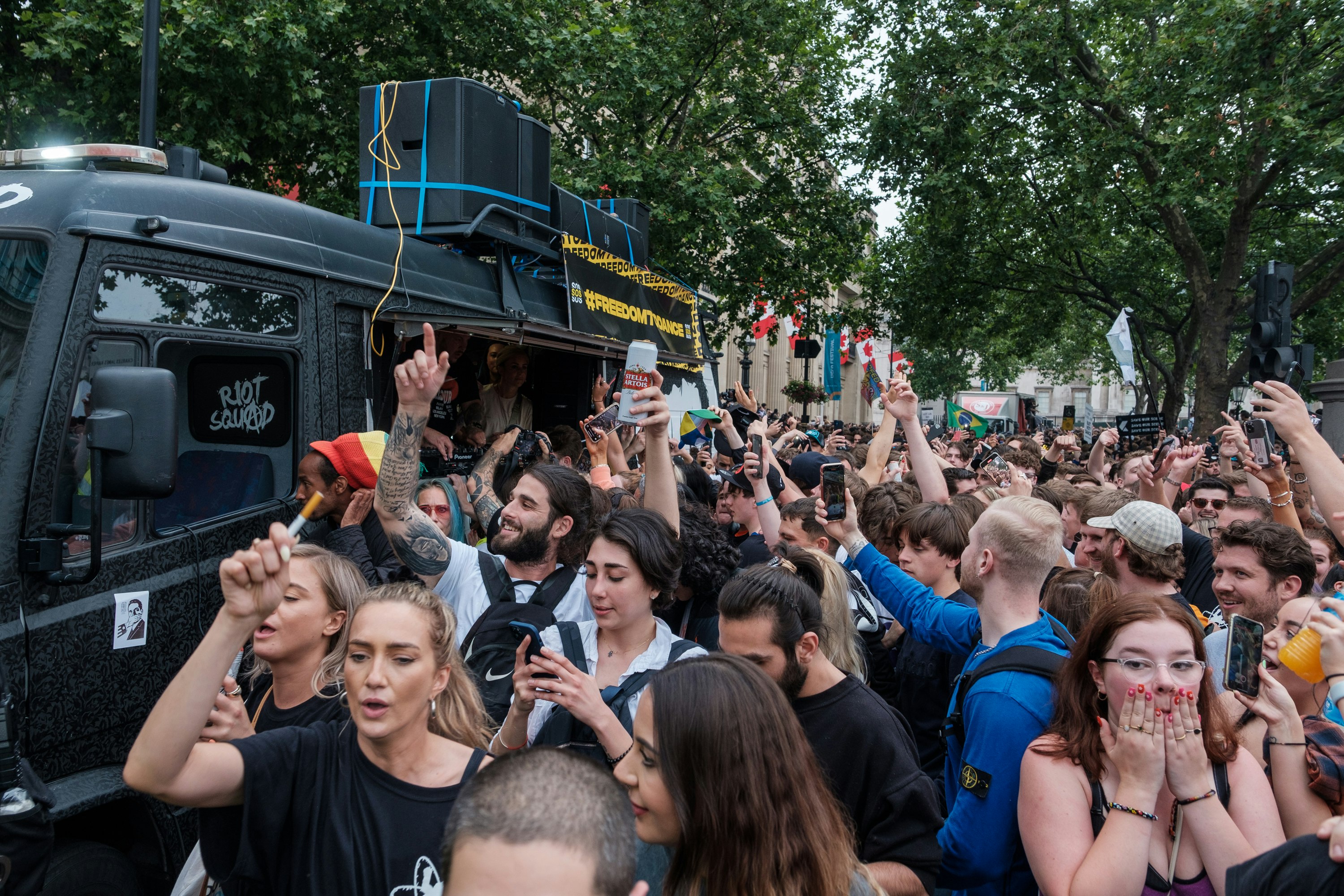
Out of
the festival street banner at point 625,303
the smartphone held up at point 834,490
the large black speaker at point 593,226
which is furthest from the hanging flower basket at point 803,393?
the smartphone held up at point 834,490

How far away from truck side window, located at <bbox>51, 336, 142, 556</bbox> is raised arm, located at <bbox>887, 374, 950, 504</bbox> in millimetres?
3645

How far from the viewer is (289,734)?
223 centimetres

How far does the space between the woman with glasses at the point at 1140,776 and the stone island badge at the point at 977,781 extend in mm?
150

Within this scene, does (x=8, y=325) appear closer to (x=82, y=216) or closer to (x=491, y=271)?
(x=82, y=216)

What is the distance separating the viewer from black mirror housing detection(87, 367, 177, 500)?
289 cm

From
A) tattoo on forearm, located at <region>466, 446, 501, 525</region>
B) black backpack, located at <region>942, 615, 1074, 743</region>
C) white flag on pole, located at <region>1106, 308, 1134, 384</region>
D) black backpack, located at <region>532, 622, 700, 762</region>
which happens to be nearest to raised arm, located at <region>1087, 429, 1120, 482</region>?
white flag on pole, located at <region>1106, 308, 1134, 384</region>

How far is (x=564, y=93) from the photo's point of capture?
50.6 ft

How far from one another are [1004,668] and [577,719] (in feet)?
4.07

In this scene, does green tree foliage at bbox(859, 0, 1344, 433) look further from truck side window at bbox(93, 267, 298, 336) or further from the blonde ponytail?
the blonde ponytail

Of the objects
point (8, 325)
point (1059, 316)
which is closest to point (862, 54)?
point (1059, 316)

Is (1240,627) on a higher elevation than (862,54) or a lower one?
lower

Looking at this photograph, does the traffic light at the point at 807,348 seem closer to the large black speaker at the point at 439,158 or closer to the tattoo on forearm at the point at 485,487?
the large black speaker at the point at 439,158

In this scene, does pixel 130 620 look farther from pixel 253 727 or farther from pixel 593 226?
pixel 593 226

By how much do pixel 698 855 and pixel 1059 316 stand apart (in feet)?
79.2
